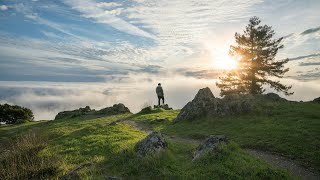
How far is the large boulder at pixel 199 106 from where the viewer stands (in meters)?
31.1

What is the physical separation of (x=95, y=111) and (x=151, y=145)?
33.2m

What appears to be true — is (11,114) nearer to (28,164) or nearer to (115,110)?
(115,110)

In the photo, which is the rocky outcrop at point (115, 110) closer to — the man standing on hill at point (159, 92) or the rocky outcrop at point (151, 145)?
the man standing on hill at point (159, 92)

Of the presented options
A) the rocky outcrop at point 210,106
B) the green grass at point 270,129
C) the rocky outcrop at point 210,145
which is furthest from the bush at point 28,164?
the rocky outcrop at point 210,106

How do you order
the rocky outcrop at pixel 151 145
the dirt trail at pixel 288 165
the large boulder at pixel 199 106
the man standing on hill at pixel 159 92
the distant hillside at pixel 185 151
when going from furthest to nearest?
the man standing on hill at pixel 159 92
the large boulder at pixel 199 106
the rocky outcrop at pixel 151 145
the dirt trail at pixel 288 165
the distant hillside at pixel 185 151

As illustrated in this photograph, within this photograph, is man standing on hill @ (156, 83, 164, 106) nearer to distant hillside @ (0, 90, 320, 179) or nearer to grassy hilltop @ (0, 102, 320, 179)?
distant hillside @ (0, 90, 320, 179)

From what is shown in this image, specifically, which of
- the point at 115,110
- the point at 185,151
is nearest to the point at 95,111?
the point at 115,110

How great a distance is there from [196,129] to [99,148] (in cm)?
1075

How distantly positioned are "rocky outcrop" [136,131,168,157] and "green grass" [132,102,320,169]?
662 cm

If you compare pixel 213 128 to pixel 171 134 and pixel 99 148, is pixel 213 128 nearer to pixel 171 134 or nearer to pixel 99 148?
pixel 171 134

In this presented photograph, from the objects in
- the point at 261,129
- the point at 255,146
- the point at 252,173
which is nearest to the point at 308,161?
the point at 255,146

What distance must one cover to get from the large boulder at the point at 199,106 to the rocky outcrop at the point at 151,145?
14555mm

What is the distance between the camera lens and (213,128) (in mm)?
26469

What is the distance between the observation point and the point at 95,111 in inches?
1887
